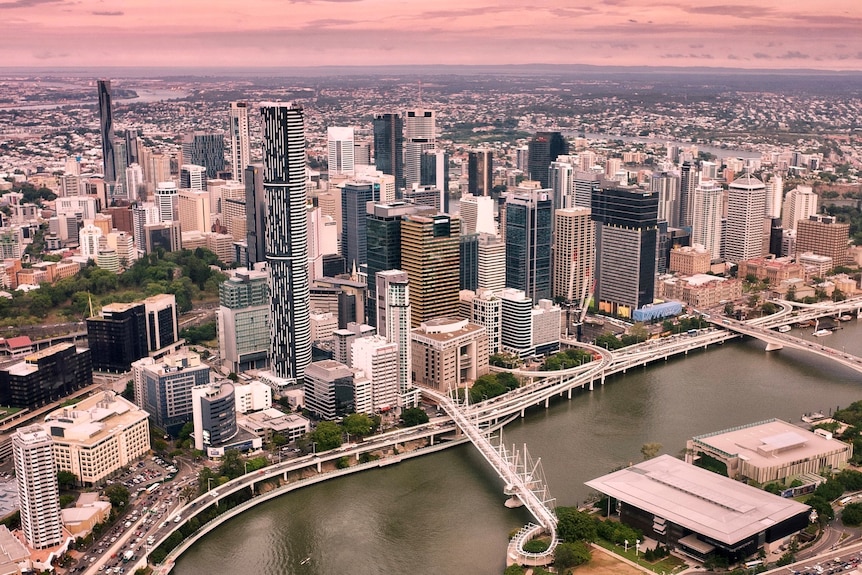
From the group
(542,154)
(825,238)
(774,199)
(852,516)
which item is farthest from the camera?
(542,154)

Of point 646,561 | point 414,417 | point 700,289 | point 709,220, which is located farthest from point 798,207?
point 646,561

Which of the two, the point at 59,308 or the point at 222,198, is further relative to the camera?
the point at 222,198

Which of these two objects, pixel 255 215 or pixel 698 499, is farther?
pixel 255 215

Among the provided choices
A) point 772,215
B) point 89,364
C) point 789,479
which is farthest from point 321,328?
point 772,215

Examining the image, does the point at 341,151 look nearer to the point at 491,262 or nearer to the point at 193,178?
the point at 193,178

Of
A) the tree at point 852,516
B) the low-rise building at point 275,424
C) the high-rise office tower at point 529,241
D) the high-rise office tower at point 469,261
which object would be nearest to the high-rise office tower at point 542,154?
the high-rise office tower at point 529,241

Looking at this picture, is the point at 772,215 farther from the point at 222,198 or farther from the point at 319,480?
the point at 319,480
